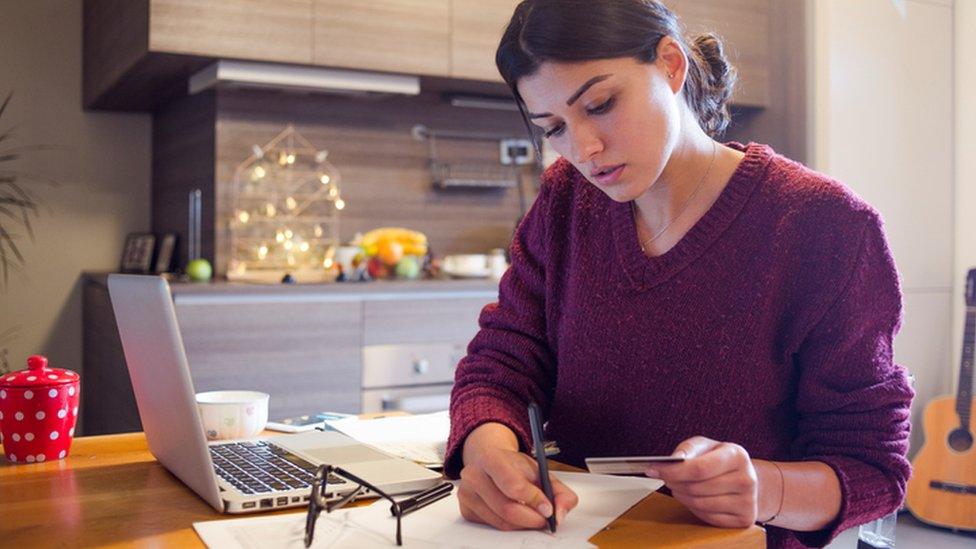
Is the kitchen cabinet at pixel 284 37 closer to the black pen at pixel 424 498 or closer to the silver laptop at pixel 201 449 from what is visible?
the silver laptop at pixel 201 449

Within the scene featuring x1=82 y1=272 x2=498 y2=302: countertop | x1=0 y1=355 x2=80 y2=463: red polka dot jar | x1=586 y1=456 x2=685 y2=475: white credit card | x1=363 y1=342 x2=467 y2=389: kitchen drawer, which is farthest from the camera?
x1=363 y1=342 x2=467 y2=389: kitchen drawer

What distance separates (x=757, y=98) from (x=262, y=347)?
7.28 feet

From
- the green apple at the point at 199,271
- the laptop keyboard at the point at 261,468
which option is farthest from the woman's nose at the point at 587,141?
the green apple at the point at 199,271

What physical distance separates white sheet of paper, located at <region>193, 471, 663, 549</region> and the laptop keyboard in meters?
0.08

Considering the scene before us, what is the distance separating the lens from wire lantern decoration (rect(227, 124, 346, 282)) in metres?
3.51

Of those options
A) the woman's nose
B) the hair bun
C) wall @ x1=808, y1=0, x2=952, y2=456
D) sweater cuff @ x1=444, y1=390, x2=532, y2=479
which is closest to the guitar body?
wall @ x1=808, y1=0, x2=952, y2=456

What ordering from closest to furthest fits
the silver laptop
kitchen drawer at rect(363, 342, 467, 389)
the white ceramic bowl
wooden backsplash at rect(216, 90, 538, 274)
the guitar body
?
the silver laptop < the white ceramic bowl < kitchen drawer at rect(363, 342, 467, 389) < the guitar body < wooden backsplash at rect(216, 90, 538, 274)

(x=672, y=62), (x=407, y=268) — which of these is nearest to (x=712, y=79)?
(x=672, y=62)

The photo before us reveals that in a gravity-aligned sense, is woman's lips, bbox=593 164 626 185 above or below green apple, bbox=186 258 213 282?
above

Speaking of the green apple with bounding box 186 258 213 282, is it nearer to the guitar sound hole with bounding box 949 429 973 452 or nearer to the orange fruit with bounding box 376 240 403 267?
the orange fruit with bounding box 376 240 403 267

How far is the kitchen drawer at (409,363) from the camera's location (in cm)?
315

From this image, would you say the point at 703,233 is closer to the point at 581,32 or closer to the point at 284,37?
the point at 581,32

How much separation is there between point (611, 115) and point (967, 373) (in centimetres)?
286

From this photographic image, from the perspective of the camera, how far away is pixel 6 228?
12.7ft
